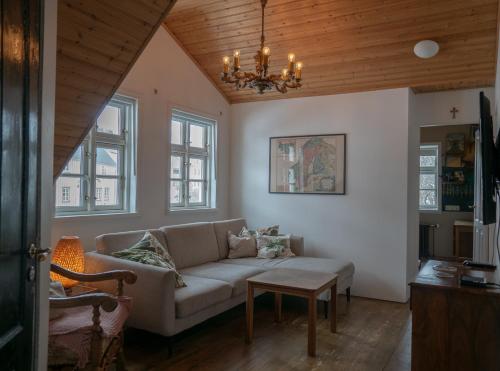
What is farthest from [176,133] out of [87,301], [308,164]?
[87,301]

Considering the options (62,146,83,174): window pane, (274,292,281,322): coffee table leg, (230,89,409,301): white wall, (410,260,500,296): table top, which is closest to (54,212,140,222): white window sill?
(62,146,83,174): window pane

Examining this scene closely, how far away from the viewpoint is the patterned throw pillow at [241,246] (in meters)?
4.79

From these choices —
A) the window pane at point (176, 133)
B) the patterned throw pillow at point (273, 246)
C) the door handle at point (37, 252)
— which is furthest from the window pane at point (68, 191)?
the door handle at point (37, 252)

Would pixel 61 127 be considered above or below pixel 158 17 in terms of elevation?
below

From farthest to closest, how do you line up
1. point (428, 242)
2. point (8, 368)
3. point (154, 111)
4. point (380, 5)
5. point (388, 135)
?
point (428, 242)
point (388, 135)
point (154, 111)
point (380, 5)
point (8, 368)

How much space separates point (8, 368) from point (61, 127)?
193 centimetres

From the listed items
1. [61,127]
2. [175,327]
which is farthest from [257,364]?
[61,127]

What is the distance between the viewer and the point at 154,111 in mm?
4512

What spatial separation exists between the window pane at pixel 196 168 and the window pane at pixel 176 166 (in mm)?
205

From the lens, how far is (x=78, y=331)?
88.9 inches

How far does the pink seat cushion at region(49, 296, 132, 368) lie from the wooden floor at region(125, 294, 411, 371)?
0.65 metres

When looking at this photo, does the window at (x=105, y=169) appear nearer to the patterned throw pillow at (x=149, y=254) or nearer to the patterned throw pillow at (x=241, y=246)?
the patterned throw pillow at (x=149, y=254)

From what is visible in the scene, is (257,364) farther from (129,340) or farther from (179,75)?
(179,75)

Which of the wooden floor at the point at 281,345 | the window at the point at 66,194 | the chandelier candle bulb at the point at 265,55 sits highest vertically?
the chandelier candle bulb at the point at 265,55
